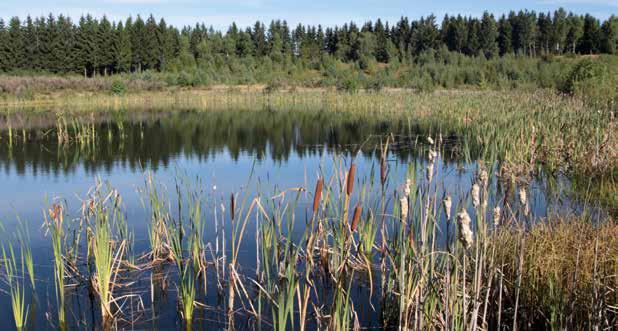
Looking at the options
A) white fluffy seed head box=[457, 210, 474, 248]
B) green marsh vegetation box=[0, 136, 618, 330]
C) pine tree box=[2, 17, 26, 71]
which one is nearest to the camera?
white fluffy seed head box=[457, 210, 474, 248]

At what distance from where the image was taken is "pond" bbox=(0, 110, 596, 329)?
15.0ft

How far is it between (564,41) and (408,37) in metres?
17.3

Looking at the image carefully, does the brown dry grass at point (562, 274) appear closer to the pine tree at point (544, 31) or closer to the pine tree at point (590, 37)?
the pine tree at point (590, 37)

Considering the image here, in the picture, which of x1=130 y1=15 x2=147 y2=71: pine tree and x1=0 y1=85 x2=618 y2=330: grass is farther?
x1=130 y1=15 x2=147 y2=71: pine tree

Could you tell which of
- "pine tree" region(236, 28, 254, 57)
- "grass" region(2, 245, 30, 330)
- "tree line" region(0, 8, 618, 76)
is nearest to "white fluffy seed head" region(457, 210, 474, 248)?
"grass" region(2, 245, 30, 330)

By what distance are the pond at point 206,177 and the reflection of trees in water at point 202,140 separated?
4cm

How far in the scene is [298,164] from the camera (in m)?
11.8

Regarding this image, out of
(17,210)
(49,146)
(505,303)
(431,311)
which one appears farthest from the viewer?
(49,146)

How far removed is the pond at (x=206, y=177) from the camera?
4.58 metres

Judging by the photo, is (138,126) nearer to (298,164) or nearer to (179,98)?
(298,164)

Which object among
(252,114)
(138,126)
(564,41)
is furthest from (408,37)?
(138,126)

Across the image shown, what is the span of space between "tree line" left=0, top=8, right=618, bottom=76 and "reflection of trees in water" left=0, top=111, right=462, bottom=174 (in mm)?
29179

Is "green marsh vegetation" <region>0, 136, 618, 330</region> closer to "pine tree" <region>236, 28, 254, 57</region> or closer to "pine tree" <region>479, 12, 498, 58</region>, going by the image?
"pine tree" <region>236, 28, 254, 57</region>

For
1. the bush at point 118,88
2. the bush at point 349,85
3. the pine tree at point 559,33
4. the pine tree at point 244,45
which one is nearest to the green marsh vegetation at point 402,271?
the bush at point 349,85
